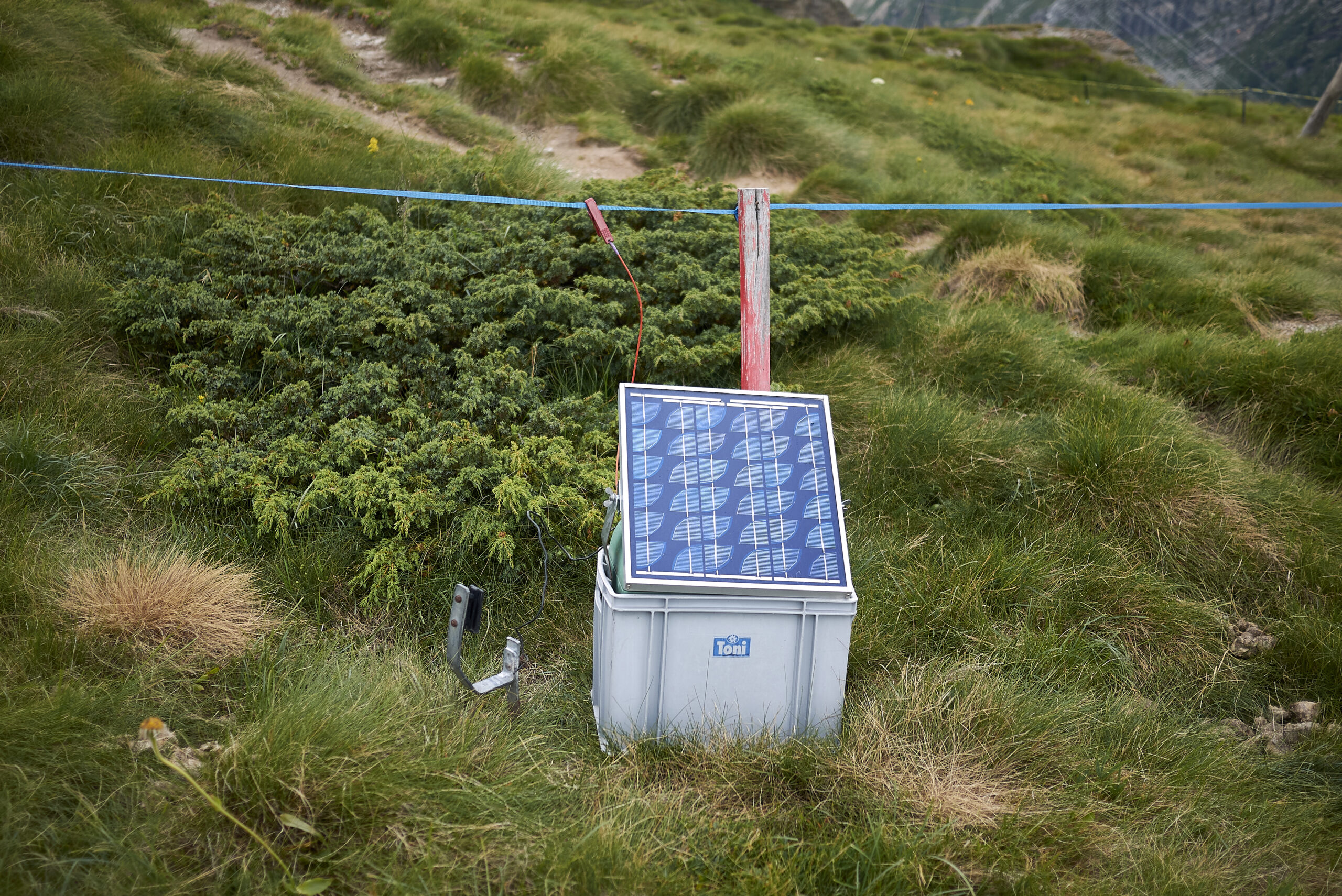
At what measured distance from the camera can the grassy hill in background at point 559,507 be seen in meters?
2.28

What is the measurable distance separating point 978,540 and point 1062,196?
6.47 meters

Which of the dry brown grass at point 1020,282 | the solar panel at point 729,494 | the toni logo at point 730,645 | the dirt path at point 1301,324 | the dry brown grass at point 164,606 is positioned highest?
the solar panel at point 729,494

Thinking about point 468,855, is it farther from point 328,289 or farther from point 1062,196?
point 1062,196

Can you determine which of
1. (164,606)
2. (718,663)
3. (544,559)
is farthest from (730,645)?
(164,606)

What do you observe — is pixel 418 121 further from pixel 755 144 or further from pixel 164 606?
pixel 164 606

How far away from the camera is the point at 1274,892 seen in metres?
2.36

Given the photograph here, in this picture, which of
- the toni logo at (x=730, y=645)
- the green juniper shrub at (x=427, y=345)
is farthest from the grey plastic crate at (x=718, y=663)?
the green juniper shrub at (x=427, y=345)

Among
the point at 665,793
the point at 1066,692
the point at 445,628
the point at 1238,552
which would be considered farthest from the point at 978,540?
the point at 445,628

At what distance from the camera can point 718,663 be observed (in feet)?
8.65

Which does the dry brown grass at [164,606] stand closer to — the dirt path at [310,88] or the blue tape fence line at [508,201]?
the blue tape fence line at [508,201]

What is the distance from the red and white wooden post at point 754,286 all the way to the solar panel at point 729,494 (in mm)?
442

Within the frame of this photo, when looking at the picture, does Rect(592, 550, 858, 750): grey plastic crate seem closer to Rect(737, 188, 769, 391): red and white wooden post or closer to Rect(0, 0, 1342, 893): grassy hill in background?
Rect(0, 0, 1342, 893): grassy hill in background

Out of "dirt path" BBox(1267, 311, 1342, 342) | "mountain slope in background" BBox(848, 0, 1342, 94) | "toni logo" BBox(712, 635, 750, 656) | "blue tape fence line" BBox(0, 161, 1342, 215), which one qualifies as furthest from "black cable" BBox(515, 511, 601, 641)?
"mountain slope in background" BBox(848, 0, 1342, 94)

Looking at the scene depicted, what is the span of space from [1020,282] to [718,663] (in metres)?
4.83
